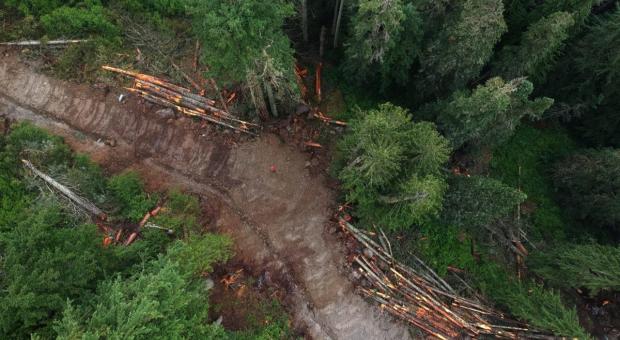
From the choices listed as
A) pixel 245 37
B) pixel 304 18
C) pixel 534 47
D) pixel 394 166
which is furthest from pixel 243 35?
pixel 534 47

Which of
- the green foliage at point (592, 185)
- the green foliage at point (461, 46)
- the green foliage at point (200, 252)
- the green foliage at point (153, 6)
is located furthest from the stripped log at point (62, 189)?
the green foliage at point (592, 185)

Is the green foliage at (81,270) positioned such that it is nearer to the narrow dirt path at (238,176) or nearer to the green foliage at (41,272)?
the green foliage at (41,272)

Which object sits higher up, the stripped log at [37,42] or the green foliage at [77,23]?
the green foliage at [77,23]

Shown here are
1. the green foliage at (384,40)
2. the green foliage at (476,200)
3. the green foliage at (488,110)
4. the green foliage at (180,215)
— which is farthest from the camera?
the green foliage at (180,215)

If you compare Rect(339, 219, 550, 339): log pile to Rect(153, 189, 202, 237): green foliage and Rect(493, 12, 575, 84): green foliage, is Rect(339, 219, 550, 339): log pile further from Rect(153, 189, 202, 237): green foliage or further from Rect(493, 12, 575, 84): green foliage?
Rect(493, 12, 575, 84): green foliage

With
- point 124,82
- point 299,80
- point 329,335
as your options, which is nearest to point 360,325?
point 329,335

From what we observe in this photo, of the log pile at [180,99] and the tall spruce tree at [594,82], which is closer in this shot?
the log pile at [180,99]

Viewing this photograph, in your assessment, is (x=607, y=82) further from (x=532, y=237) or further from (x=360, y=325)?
(x=360, y=325)

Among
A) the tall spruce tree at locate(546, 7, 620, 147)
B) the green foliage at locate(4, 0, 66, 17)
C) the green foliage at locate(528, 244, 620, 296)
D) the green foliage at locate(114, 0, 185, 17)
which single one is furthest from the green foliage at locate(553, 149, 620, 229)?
the green foliage at locate(4, 0, 66, 17)
